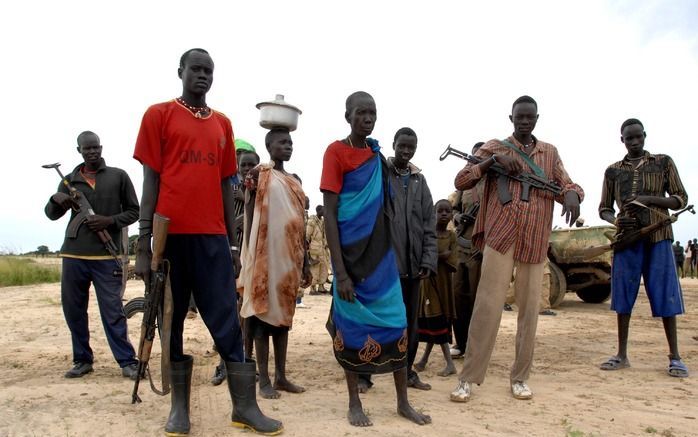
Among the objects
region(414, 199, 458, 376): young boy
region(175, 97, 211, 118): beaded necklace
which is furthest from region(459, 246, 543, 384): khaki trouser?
region(175, 97, 211, 118): beaded necklace

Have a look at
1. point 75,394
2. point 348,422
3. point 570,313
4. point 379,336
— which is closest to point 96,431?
point 75,394

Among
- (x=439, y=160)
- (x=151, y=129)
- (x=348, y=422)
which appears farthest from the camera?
(x=439, y=160)

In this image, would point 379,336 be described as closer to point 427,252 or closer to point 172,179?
point 427,252

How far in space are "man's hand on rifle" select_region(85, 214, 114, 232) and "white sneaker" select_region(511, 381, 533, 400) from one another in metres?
3.52

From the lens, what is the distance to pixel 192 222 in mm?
3252

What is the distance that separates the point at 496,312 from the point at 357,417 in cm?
130

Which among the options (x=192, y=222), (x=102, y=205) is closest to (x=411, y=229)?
(x=192, y=222)

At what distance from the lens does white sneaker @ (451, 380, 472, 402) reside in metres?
3.99

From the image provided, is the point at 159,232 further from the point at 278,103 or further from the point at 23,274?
the point at 23,274

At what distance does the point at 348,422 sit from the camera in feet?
11.5

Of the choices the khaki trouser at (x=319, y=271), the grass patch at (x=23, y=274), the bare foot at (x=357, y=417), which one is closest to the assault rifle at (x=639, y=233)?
the bare foot at (x=357, y=417)

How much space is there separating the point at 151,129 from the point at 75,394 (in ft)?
7.25

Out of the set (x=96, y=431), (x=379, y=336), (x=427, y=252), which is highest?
(x=427, y=252)

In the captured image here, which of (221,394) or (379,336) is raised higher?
(379,336)
